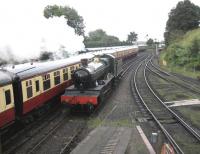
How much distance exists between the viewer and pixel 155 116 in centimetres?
1759

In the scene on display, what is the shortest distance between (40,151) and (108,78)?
11.1m

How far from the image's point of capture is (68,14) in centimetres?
7925

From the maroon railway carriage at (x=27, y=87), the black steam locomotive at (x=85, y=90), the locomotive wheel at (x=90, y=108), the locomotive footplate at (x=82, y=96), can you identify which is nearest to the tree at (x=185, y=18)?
the black steam locomotive at (x=85, y=90)

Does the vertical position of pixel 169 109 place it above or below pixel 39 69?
below

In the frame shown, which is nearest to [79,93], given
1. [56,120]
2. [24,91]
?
[56,120]

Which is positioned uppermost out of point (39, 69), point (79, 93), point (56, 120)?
point (39, 69)

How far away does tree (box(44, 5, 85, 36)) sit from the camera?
244 ft

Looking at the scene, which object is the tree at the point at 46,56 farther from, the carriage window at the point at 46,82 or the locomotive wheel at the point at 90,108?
the locomotive wheel at the point at 90,108

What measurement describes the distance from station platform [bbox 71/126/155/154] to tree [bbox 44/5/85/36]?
5928 cm

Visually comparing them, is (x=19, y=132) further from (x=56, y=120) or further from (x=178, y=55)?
(x=178, y=55)

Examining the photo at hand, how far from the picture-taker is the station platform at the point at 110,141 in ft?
40.7

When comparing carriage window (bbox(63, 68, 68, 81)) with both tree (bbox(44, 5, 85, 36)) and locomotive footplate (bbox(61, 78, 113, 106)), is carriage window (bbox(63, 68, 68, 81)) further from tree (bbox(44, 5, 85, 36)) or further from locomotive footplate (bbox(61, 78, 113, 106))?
tree (bbox(44, 5, 85, 36))

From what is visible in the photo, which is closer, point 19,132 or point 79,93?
point 19,132

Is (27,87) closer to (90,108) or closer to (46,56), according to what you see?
(90,108)
